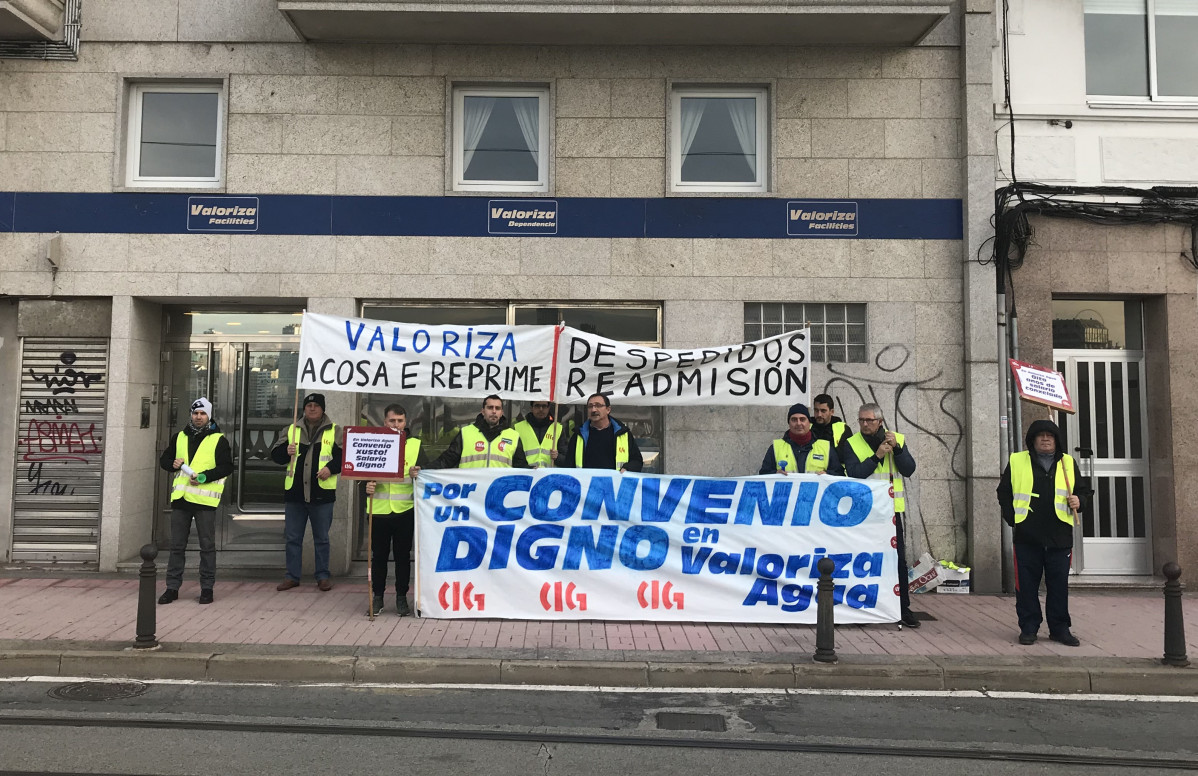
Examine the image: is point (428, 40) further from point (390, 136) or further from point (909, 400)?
point (909, 400)

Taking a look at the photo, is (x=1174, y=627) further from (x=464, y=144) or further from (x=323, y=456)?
(x=464, y=144)

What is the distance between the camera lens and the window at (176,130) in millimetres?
10344

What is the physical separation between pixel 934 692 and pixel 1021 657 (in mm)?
1017

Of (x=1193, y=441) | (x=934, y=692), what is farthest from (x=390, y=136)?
(x=1193, y=441)

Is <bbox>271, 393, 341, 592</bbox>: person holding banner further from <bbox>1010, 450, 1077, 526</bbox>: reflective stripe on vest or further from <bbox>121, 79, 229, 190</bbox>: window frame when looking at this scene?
<bbox>1010, 450, 1077, 526</bbox>: reflective stripe on vest

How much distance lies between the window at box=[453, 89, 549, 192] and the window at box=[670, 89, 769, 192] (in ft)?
5.40

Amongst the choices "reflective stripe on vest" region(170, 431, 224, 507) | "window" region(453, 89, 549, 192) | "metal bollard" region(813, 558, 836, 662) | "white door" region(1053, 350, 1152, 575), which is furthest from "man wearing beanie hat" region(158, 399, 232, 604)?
"white door" region(1053, 350, 1152, 575)

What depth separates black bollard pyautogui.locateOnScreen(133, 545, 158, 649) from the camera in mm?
6711

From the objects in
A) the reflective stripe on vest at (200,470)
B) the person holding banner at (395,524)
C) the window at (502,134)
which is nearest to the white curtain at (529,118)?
the window at (502,134)

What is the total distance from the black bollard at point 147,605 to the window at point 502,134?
554 cm

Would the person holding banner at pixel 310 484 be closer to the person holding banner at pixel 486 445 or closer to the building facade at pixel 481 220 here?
the building facade at pixel 481 220

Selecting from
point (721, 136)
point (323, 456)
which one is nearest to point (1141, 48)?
point (721, 136)

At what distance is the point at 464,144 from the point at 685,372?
12.9 ft

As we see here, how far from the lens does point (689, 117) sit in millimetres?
10406
